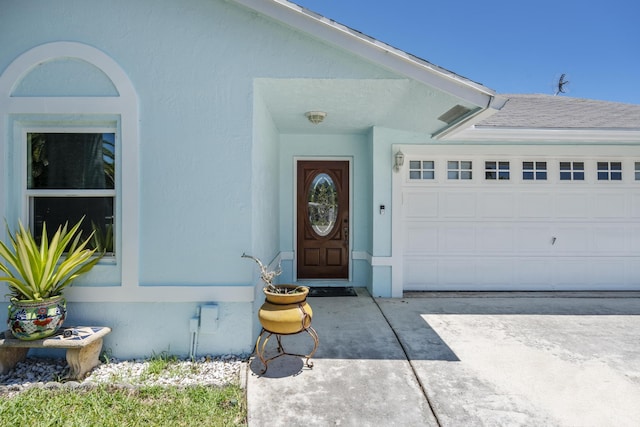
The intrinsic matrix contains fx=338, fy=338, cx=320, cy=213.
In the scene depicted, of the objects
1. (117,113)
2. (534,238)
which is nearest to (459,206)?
(534,238)

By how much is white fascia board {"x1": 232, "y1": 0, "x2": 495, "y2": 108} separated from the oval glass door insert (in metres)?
3.20

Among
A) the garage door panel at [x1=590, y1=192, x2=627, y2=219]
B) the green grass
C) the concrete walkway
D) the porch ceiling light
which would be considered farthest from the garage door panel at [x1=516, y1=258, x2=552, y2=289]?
the green grass

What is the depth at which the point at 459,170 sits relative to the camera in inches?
237

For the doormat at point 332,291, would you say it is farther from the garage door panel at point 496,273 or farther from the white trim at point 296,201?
the garage door panel at point 496,273

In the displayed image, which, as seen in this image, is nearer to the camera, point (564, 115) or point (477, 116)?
point (477, 116)

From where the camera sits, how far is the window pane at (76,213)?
3.54m

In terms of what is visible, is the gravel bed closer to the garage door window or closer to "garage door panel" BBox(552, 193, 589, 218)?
"garage door panel" BBox(552, 193, 589, 218)

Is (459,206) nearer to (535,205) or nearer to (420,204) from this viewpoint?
(420,204)

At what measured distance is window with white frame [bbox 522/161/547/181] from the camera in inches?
238

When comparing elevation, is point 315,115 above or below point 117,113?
above

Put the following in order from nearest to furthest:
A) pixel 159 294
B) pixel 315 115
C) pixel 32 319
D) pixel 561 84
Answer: pixel 32 319, pixel 159 294, pixel 315 115, pixel 561 84

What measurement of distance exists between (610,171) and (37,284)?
8402 millimetres

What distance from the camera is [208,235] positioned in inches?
137

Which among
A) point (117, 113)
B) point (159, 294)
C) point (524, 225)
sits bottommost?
point (159, 294)
